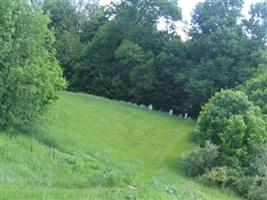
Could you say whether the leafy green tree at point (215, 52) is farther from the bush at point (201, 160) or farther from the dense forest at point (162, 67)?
the bush at point (201, 160)

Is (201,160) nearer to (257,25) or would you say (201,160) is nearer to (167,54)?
(167,54)

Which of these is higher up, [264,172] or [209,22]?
[209,22]

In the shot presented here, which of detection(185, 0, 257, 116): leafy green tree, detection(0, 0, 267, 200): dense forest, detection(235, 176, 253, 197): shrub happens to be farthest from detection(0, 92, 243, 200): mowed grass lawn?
detection(185, 0, 257, 116): leafy green tree

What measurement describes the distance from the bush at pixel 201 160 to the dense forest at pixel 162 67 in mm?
53

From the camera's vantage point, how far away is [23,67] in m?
24.7

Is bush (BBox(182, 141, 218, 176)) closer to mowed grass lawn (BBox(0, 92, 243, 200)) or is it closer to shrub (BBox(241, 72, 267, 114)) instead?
mowed grass lawn (BBox(0, 92, 243, 200))

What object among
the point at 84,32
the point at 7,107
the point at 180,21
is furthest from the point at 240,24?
the point at 7,107

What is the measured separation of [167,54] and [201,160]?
81.3 ft

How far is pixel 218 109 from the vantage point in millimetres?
29234

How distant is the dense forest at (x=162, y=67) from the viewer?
2464 cm

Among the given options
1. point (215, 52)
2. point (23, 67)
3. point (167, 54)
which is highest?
point (215, 52)

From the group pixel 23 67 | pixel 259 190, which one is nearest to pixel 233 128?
pixel 259 190

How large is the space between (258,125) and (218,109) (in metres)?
2.48

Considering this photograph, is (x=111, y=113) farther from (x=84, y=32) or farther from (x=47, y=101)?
(x=84, y=32)
